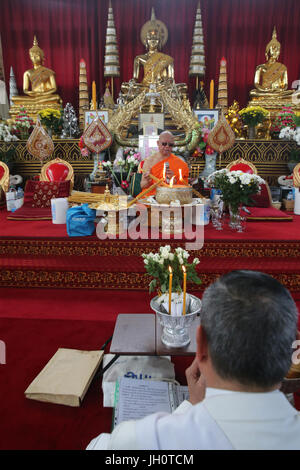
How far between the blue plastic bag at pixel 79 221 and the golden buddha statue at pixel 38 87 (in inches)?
181

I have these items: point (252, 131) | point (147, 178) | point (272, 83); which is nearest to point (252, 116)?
point (252, 131)

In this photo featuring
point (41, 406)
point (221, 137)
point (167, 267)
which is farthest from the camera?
point (221, 137)

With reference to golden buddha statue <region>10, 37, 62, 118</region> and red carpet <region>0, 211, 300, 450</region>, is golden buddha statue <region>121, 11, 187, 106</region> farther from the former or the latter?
red carpet <region>0, 211, 300, 450</region>

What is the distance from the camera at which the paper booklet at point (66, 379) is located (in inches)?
50.8

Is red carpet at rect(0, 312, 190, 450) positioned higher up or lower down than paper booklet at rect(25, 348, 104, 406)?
lower down

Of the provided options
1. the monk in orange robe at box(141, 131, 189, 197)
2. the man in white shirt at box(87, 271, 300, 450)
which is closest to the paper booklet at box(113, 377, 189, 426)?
the man in white shirt at box(87, 271, 300, 450)

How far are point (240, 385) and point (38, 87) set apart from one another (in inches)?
293

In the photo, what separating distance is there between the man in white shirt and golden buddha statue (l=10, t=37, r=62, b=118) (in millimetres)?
6867

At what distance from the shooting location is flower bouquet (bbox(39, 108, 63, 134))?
5156 mm

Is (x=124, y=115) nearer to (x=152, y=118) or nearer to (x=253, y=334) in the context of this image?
(x=152, y=118)

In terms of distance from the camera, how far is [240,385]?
22.9 inches

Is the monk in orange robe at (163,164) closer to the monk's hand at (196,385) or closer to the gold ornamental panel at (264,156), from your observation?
the gold ornamental panel at (264,156)

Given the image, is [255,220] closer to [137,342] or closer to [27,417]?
[137,342]

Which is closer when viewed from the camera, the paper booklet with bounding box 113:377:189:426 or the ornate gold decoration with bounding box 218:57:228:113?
the paper booklet with bounding box 113:377:189:426
